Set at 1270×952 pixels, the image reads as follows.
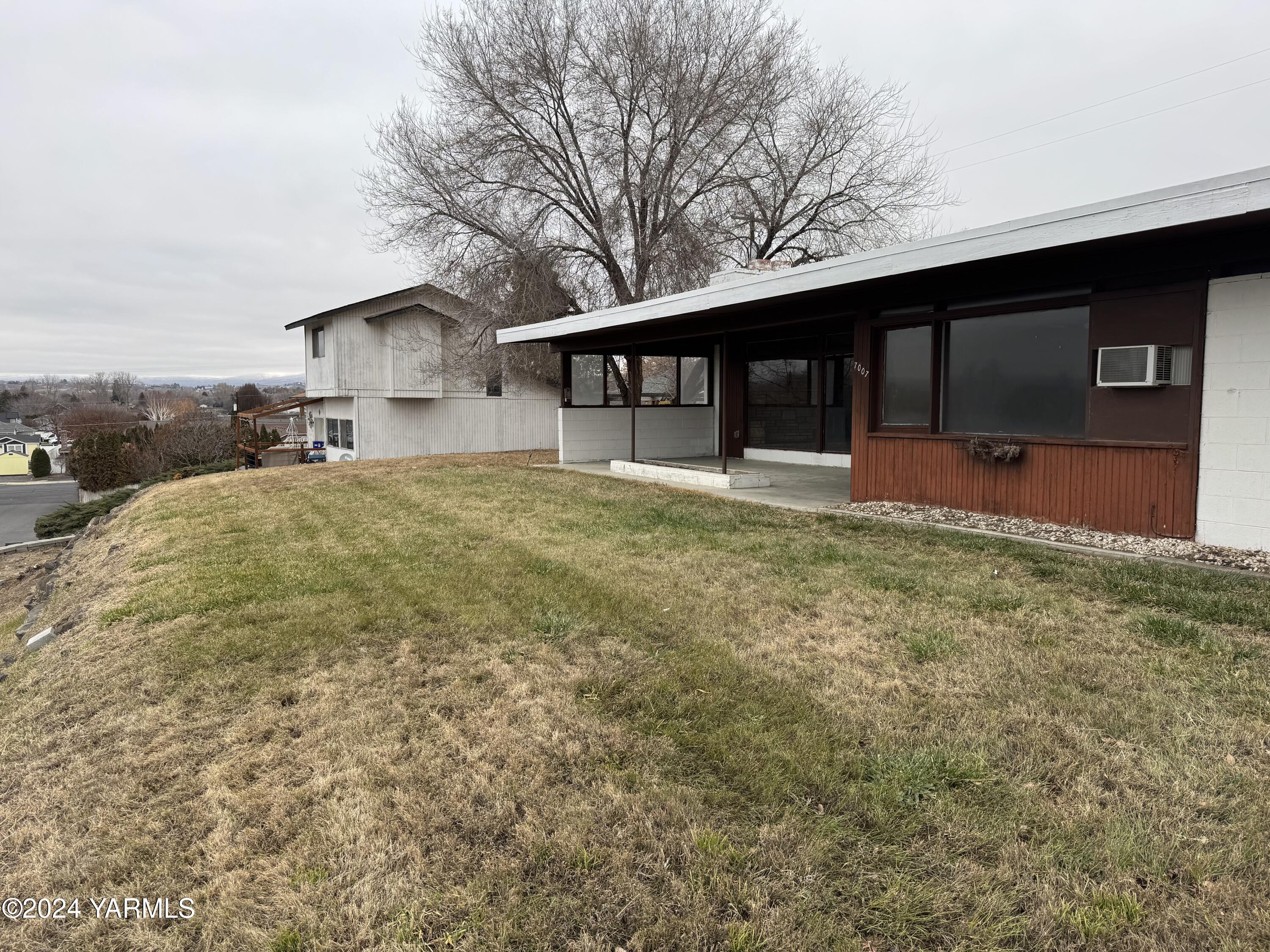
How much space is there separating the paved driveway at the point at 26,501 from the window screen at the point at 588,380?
2089cm

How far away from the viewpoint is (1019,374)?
6973 millimetres

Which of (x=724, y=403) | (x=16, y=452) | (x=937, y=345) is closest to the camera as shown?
(x=937, y=345)

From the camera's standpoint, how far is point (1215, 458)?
5.58 m

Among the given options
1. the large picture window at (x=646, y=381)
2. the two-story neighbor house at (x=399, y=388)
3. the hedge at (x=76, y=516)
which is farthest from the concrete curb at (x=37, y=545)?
the large picture window at (x=646, y=381)

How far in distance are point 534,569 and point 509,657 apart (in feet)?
5.81

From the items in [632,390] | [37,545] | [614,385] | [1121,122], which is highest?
[1121,122]

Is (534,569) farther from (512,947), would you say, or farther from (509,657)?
(512,947)

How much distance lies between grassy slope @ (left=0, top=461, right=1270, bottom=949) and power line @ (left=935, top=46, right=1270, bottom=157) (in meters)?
17.0

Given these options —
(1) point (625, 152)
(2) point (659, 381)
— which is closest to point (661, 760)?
(2) point (659, 381)

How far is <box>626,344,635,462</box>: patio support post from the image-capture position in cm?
1205

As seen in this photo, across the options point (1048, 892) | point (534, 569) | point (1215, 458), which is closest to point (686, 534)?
point (534, 569)

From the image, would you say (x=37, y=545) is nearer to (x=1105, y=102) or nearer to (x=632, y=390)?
(x=632, y=390)

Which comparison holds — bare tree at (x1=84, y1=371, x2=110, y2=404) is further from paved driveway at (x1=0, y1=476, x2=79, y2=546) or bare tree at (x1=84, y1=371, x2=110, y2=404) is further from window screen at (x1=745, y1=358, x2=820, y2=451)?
window screen at (x1=745, y1=358, x2=820, y2=451)

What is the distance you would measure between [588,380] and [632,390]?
1904 millimetres
